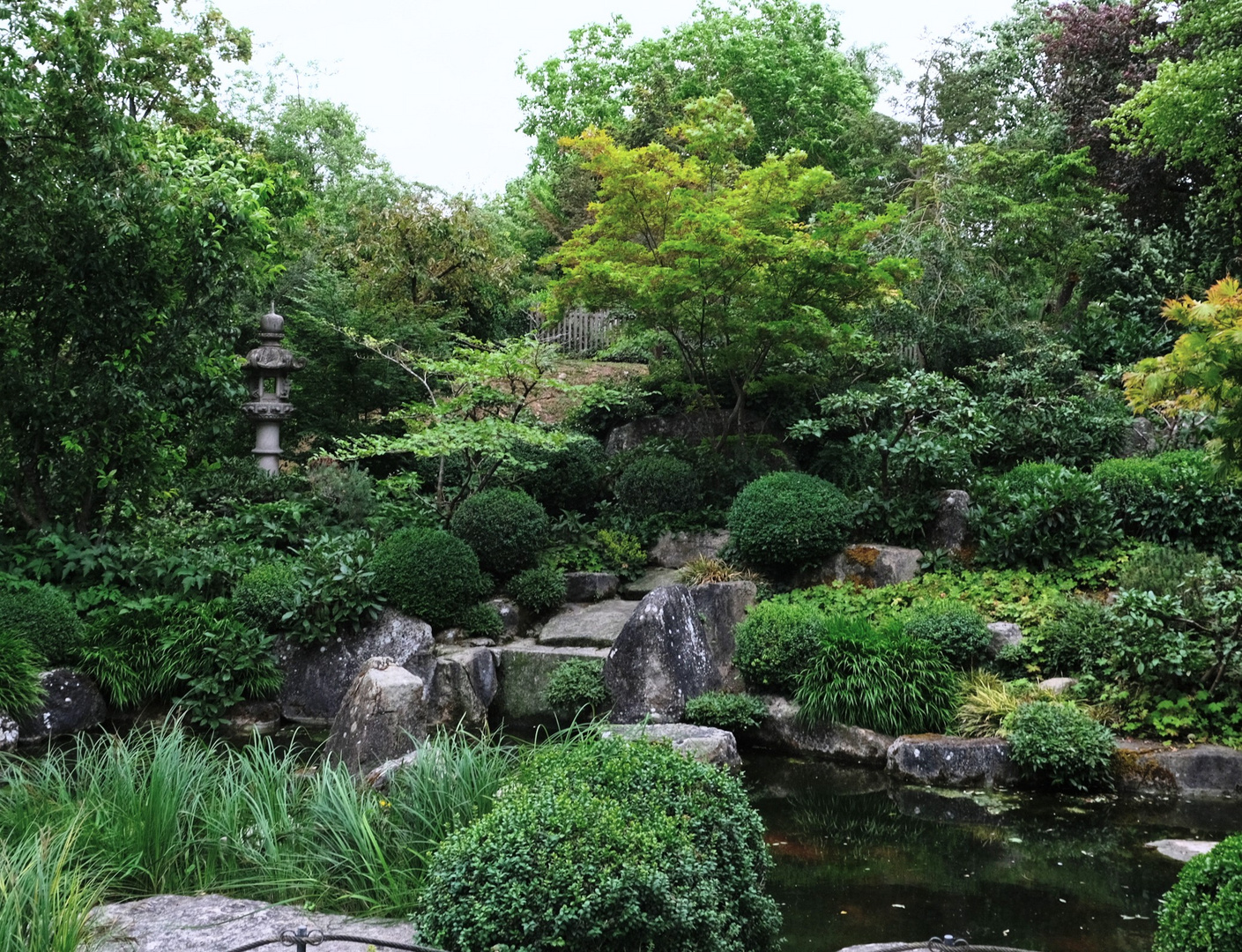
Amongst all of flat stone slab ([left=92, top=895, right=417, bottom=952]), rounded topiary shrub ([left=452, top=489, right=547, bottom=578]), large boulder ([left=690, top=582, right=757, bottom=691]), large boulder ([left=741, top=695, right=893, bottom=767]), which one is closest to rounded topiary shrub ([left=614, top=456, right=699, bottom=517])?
rounded topiary shrub ([left=452, top=489, right=547, bottom=578])

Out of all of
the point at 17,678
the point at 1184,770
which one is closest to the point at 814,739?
the point at 1184,770

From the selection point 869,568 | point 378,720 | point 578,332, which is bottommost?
point 378,720

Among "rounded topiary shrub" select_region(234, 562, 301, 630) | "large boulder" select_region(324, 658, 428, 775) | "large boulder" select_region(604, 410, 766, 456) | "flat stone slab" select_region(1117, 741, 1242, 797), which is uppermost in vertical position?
"large boulder" select_region(604, 410, 766, 456)

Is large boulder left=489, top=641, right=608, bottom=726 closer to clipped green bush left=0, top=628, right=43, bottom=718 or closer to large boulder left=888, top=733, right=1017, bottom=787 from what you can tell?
large boulder left=888, top=733, right=1017, bottom=787

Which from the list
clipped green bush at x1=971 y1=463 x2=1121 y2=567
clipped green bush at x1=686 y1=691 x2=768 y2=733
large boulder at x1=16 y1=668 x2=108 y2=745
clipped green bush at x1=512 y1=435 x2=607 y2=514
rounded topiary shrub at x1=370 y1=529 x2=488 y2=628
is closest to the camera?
large boulder at x1=16 y1=668 x2=108 y2=745

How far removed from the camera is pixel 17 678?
7.69 metres

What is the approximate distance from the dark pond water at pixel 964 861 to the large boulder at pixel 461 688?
2.71 m

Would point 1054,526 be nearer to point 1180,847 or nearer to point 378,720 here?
point 1180,847

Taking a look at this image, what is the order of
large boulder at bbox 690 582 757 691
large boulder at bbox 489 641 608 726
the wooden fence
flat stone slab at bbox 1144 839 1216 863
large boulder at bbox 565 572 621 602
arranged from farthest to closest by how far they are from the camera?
the wooden fence, large boulder at bbox 565 572 621 602, large boulder at bbox 489 641 608 726, large boulder at bbox 690 582 757 691, flat stone slab at bbox 1144 839 1216 863

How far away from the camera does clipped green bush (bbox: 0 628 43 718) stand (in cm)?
759

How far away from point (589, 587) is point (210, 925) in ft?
23.1

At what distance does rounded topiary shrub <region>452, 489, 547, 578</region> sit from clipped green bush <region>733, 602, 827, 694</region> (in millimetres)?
2617

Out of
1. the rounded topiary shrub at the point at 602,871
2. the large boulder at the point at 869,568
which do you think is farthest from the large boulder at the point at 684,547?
the rounded topiary shrub at the point at 602,871

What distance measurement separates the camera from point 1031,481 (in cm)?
1006
